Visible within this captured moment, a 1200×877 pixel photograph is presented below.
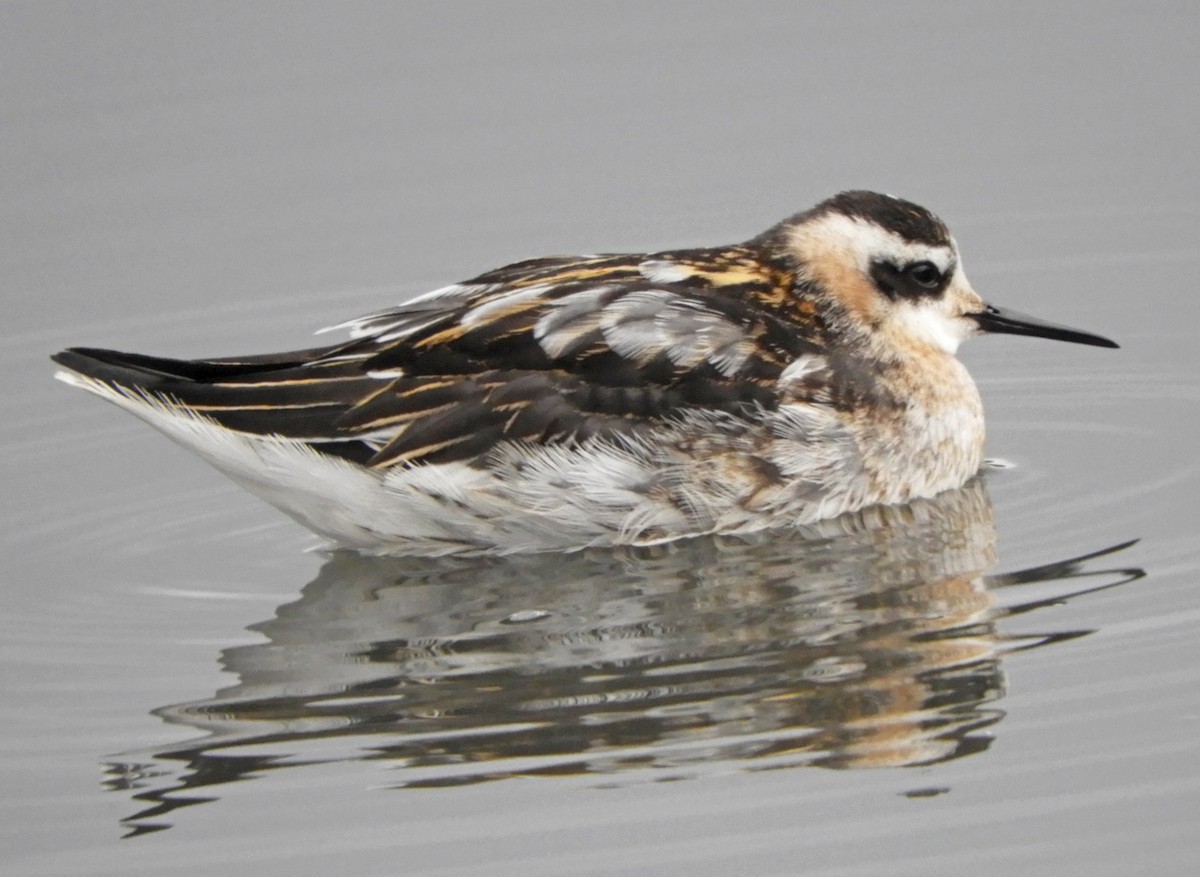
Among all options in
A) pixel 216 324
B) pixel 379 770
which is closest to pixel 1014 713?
pixel 379 770

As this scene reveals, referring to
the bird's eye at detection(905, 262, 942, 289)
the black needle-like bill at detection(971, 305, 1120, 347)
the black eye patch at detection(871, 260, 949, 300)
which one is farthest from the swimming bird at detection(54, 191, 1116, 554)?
the black needle-like bill at detection(971, 305, 1120, 347)

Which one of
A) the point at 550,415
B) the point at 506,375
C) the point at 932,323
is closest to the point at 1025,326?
the point at 932,323

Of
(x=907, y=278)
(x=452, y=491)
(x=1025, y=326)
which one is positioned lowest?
(x=452, y=491)

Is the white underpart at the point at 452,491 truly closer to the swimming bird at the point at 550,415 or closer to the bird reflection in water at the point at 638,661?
the swimming bird at the point at 550,415

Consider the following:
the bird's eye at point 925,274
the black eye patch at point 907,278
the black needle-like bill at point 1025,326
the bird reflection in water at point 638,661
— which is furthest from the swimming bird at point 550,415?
the black needle-like bill at point 1025,326

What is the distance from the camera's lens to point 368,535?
432 inches

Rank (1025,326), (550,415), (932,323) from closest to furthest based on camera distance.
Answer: (550,415) < (932,323) < (1025,326)

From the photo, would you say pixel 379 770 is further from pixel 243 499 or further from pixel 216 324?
pixel 216 324

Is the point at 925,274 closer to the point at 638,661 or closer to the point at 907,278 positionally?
the point at 907,278

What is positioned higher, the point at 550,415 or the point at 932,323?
the point at 932,323

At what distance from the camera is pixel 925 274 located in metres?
11.7

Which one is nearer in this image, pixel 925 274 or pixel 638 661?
pixel 638 661

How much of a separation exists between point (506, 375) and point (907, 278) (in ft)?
7.11

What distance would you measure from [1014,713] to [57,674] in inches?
154
